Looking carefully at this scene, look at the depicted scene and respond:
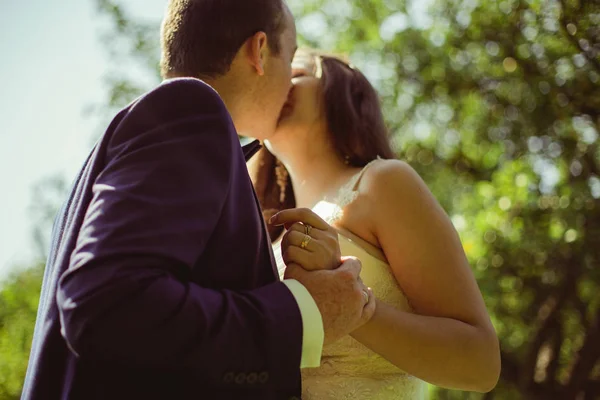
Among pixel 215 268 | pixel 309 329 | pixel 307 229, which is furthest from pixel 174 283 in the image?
pixel 307 229

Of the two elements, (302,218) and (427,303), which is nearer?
(302,218)

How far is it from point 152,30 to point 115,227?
6.77m

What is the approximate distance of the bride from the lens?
7.09 ft

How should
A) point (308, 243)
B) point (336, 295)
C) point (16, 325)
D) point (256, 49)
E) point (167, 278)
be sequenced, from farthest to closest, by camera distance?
point (16, 325) → point (256, 49) → point (308, 243) → point (336, 295) → point (167, 278)

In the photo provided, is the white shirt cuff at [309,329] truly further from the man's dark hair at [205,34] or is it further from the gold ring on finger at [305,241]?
the man's dark hair at [205,34]

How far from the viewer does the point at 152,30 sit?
24.9 ft

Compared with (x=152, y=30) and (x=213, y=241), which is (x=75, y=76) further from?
(x=213, y=241)

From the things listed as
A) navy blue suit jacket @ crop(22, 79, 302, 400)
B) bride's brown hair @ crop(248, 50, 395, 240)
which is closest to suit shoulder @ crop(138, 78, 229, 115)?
navy blue suit jacket @ crop(22, 79, 302, 400)

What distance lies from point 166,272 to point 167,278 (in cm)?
2

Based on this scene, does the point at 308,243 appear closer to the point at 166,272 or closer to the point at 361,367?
the point at 166,272

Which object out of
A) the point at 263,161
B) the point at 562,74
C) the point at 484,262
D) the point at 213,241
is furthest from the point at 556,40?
the point at 213,241

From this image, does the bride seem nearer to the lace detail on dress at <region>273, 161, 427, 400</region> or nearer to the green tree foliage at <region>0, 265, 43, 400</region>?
the lace detail on dress at <region>273, 161, 427, 400</region>

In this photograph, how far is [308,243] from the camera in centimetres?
175

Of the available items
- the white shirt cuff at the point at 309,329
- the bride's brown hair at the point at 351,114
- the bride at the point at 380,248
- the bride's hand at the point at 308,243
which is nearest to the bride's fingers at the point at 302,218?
the bride's hand at the point at 308,243
